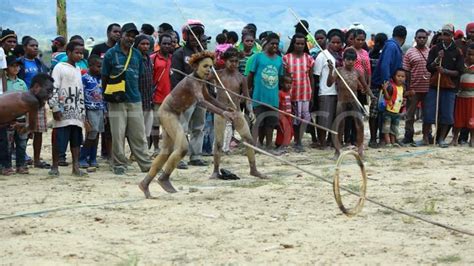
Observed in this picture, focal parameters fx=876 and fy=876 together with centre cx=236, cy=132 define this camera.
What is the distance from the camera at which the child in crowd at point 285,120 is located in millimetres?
12766

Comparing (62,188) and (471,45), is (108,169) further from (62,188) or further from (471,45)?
(471,45)

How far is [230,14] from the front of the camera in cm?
4200

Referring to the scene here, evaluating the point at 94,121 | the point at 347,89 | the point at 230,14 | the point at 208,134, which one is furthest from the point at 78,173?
the point at 230,14

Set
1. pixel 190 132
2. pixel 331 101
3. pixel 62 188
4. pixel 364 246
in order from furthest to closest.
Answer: pixel 331 101
pixel 190 132
pixel 62 188
pixel 364 246

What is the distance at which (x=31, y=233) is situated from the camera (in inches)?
286

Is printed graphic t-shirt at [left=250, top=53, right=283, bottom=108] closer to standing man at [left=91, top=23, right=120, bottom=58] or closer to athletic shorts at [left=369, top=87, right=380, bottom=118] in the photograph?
athletic shorts at [left=369, top=87, right=380, bottom=118]

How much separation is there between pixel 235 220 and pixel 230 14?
34.8m

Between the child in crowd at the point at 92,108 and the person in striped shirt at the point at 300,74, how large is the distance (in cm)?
295

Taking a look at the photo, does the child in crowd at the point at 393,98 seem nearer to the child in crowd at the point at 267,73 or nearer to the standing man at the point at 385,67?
the standing man at the point at 385,67

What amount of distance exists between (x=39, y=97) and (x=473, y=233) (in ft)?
13.1

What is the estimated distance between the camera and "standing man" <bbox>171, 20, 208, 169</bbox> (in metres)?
11.5

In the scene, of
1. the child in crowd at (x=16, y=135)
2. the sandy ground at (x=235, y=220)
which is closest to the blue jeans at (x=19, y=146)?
the child in crowd at (x=16, y=135)

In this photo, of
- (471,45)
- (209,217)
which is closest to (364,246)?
(209,217)

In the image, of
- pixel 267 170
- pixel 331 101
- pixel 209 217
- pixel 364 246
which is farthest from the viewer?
Answer: pixel 331 101
